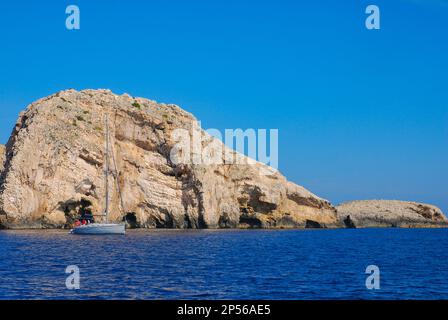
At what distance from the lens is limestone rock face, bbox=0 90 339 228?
3317 inches

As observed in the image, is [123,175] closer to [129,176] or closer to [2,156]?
[129,176]

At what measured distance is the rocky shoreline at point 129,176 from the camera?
84.2 meters

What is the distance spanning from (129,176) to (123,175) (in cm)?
98

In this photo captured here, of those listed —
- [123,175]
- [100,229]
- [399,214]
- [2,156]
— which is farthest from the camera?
[399,214]

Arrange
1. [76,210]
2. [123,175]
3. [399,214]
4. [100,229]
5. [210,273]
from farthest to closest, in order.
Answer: [399,214]
[123,175]
[76,210]
[100,229]
[210,273]

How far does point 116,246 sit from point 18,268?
20129 millimetres

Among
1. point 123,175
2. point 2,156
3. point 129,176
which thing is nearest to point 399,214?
point 129,176

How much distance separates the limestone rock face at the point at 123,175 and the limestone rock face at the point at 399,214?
46.3 m

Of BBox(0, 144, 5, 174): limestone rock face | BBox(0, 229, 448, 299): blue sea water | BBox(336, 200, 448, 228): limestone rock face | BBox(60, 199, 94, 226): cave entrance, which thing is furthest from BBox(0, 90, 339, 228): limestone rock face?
BBox(336, 200, 448, 228): limestone rock face

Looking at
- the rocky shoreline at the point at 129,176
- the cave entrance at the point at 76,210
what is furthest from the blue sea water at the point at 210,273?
the cave entrance at the point at 76,210

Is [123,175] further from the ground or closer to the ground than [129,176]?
further from the ground

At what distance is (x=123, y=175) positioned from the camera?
92.0 meters

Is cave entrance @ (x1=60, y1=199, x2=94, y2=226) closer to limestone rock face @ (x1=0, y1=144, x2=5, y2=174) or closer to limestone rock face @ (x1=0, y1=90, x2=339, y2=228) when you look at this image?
limestone rock face @ (x1=0, y1=90, x2=339, y2=228)
